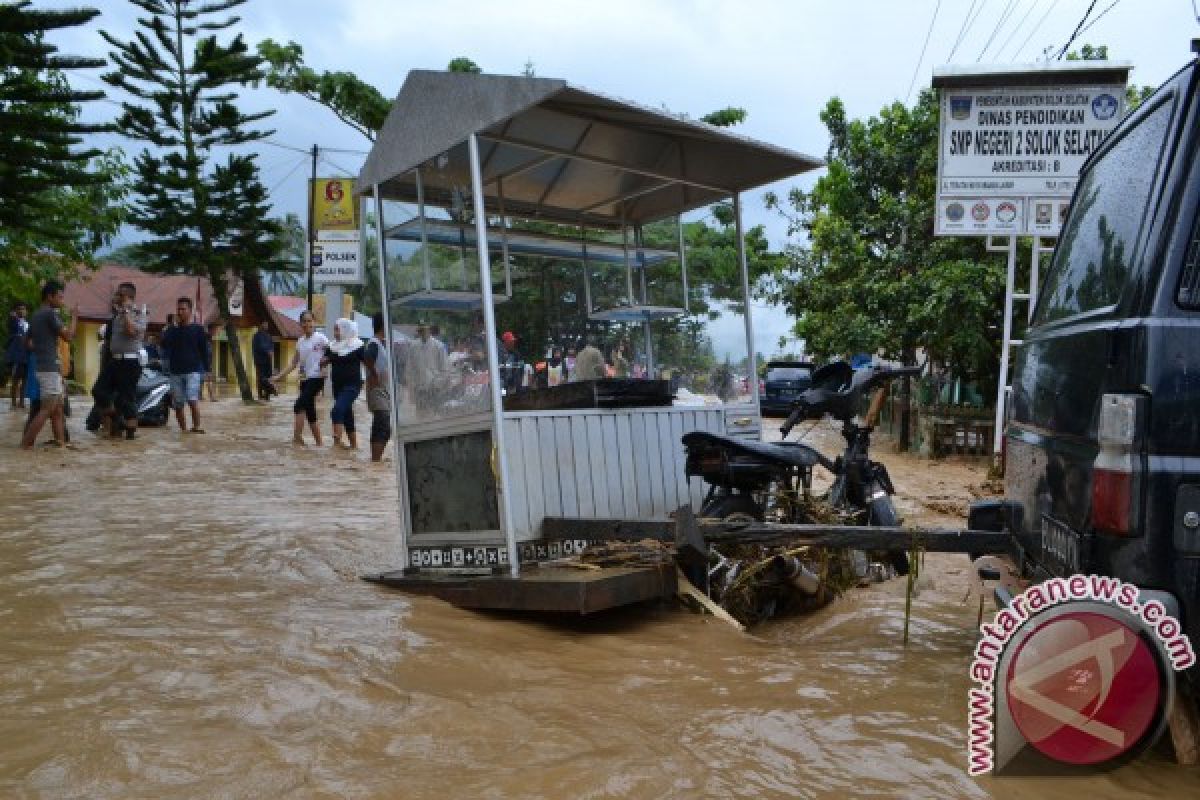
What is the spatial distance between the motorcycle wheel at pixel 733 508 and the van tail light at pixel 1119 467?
99.2 inches

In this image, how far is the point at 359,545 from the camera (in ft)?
23.2

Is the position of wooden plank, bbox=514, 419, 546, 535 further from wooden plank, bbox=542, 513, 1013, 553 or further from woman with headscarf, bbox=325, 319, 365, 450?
woman with headscarf, bbox=325, 319, 365, 450

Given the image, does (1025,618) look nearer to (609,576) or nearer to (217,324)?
(609,576)

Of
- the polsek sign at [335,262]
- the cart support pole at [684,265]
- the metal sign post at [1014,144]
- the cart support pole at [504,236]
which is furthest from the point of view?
the polsek sign at [335,262]

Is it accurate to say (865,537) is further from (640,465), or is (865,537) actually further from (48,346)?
(48,346)

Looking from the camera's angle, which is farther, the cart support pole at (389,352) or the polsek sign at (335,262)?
the polsek sign at (335,262)

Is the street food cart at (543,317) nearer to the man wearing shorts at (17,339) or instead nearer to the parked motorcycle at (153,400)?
the parked motorcycle at (153,400)

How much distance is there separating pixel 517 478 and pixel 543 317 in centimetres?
137

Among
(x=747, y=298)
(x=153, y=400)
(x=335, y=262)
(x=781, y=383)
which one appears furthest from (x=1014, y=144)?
(x=781, y=383)

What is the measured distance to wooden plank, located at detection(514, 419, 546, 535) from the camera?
4859 millimetres

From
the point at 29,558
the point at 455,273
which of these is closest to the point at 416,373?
the point at 455,273

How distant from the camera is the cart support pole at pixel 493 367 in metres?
4.63

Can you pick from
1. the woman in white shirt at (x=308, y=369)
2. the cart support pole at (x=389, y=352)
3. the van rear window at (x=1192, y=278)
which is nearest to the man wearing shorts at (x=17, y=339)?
the woman in white shirt at (x=308, y=369)

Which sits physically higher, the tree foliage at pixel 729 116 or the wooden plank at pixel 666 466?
the tree foliage at pixel 729 116
